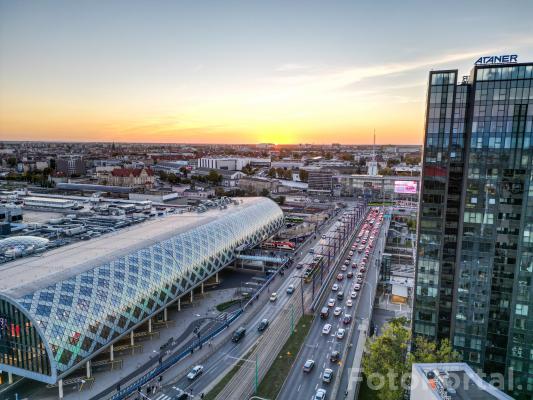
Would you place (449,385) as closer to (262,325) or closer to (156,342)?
(262,325)

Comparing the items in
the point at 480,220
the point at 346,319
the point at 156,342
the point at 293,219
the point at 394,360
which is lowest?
the point at 156,342

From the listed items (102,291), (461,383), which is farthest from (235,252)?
(461,383)

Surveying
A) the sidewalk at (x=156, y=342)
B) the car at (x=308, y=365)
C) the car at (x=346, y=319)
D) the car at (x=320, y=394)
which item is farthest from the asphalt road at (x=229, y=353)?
the car at (x=320, y=394)

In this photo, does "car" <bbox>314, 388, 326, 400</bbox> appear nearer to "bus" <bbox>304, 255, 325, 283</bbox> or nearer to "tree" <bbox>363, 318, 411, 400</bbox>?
"tree" <bbox>363, 318, 411, 400</bbox>

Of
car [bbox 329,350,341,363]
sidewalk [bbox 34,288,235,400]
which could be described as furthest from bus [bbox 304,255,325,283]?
car [bbox 329,350,341,363]

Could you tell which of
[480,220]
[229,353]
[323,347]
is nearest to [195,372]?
[229,353]

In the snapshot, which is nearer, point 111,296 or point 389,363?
point 389,363
